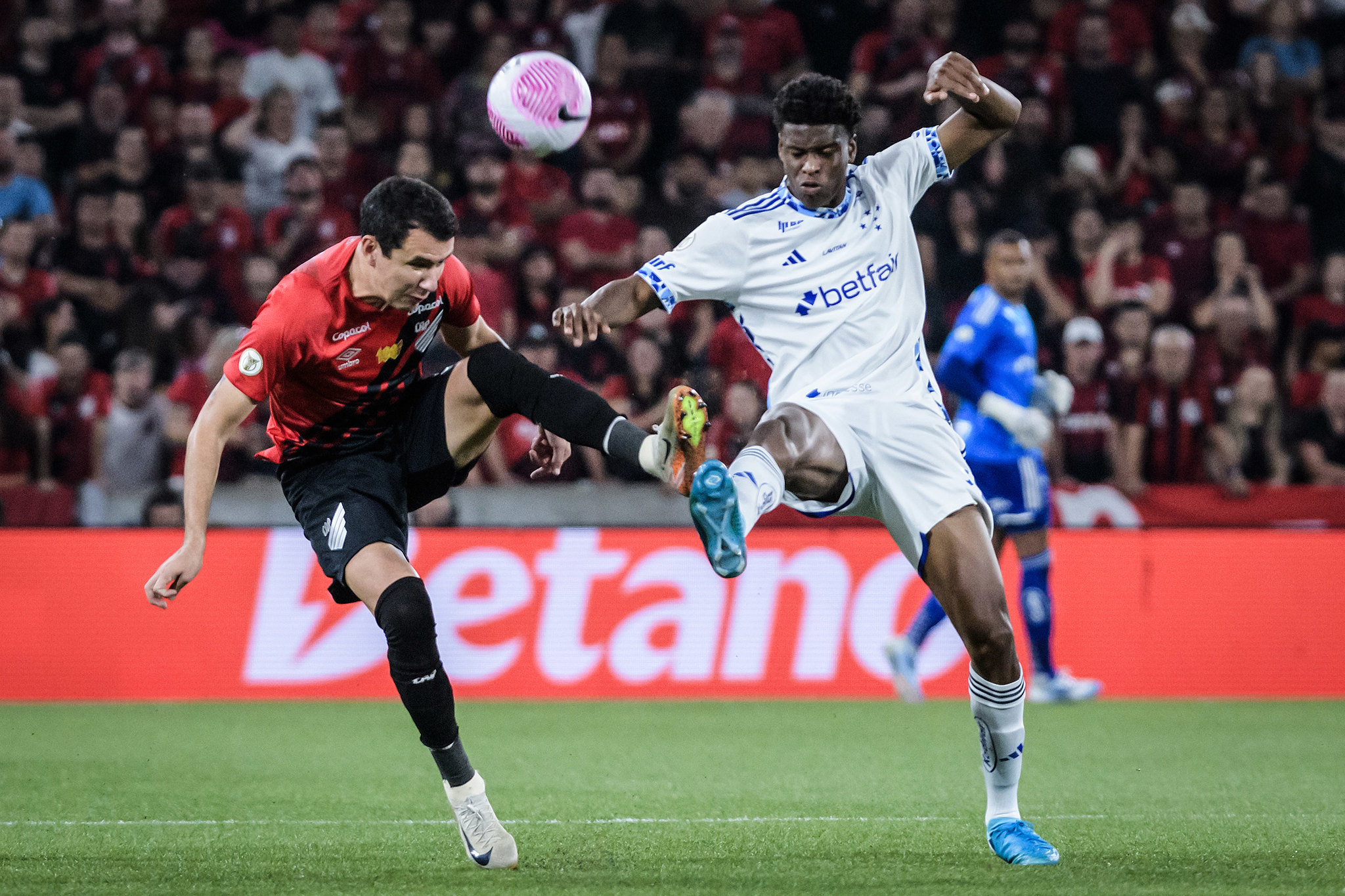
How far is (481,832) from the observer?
449cm

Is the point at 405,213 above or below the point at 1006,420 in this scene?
above

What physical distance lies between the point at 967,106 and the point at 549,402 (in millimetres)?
1653

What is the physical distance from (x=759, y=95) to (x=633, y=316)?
875 cm

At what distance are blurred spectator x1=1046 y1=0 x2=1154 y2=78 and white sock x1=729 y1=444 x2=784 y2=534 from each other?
10.3m

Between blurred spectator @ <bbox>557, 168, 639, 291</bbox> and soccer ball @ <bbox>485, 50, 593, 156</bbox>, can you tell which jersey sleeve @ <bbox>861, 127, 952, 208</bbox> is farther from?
blurred spectator @ <bbox>557, 168, 639, 291</bbox>

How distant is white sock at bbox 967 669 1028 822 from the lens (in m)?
4.62

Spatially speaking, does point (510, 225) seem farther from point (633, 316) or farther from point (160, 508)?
point (633, 316)

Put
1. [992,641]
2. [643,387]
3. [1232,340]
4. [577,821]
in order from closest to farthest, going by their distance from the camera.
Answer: [992,641], [577,821], [643,387], [1232,340]

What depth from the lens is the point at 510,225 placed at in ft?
38.9

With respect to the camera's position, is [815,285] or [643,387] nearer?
[815,285]

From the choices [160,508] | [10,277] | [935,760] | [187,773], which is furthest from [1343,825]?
[10,277]

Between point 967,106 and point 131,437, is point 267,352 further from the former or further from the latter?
point 131,437

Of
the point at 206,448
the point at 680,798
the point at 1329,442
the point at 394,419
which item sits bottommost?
the point at 1329,442

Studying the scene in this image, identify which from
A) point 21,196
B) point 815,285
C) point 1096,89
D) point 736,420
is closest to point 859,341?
point 815,285
